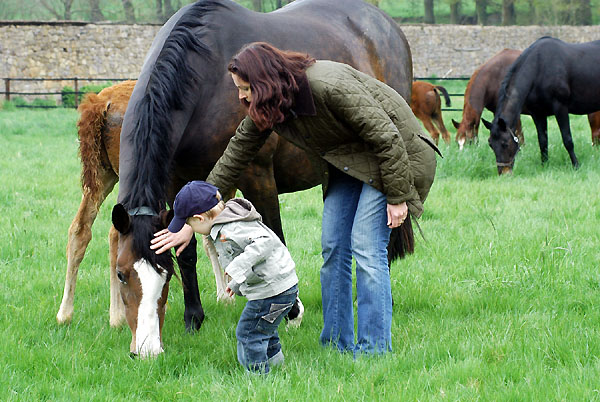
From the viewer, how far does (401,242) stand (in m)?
5.15

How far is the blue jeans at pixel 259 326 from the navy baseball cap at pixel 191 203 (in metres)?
0.53

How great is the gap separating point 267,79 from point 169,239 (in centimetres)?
89

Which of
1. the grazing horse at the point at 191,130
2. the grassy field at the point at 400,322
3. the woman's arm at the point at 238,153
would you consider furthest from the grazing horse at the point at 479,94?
the woman's arm at the point at 238,153

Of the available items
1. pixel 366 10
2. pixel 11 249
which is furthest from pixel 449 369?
pixel 11 249

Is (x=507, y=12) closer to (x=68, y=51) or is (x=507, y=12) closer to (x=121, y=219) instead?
(x=68, y=51)

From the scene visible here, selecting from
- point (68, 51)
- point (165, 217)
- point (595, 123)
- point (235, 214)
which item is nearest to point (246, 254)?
point (235, 214)

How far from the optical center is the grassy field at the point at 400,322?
321cm

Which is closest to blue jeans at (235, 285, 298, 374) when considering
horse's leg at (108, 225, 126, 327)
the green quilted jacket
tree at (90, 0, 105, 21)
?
the green quilted jacket

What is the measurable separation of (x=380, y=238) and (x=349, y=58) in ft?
7.06

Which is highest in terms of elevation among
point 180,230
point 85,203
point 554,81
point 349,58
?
point 349,58

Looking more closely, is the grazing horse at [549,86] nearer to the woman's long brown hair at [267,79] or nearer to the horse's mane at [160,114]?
the horse's mane at [160,114]

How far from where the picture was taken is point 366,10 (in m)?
6.11

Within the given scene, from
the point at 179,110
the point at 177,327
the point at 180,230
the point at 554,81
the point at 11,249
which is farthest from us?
the point at 554,81

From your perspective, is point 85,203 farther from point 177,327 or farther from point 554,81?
point 554,81
